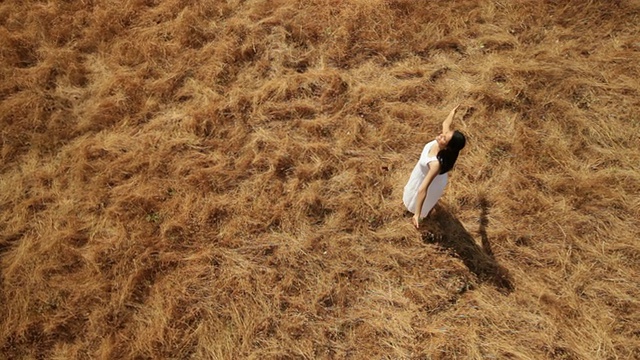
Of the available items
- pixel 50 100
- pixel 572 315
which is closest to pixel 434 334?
pixel 572 315

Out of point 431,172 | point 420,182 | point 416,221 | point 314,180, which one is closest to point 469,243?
point 416,221

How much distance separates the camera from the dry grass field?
3.75m

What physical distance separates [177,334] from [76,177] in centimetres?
228

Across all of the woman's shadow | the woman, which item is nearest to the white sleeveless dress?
the woman

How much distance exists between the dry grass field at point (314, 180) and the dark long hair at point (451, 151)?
1.07 metres

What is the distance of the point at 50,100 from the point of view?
5.15 metres

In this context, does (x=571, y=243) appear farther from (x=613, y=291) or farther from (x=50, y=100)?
(x=50, y=100)

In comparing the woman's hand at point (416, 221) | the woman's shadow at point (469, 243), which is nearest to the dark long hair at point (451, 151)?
the woman's hand at point (416, 221)

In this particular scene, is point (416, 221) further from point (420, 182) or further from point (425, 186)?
point (425, 186)

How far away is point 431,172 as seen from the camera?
352 cm

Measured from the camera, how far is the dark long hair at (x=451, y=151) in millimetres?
3287

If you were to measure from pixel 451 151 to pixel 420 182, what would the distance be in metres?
0.57

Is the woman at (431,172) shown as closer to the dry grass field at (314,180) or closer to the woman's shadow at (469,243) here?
the woman's shadow at (469,243)

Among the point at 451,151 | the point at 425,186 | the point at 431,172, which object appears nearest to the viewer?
the point at 451,151
